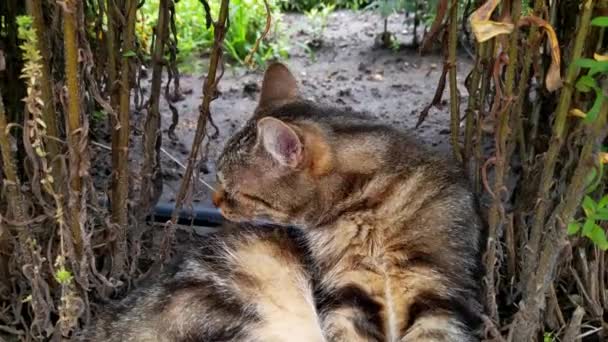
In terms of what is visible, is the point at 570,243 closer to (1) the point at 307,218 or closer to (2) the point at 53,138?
(1) the point at 307,218

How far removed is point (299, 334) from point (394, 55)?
3537 mm

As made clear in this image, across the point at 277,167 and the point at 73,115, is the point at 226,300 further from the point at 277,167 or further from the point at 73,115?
the point at 73,115

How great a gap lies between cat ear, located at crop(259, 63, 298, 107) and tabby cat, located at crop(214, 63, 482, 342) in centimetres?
19

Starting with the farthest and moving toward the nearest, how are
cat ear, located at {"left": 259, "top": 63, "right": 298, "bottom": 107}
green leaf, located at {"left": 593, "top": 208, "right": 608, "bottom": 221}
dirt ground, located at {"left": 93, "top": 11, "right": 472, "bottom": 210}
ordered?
dirt ground, located at {"left": 93, "top": 11, "right": 472, "bottom": 210}, cat ear, located at {"left": 259, "top": 63, "right": 298, "bottom": 107}, green leaf, located at {"left": 593, "top": 208, "right": 608, "bottom": 221}

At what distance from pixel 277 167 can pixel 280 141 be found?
5.3 inches

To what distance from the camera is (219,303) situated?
2369mm

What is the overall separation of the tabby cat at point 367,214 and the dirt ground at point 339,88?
1001mm

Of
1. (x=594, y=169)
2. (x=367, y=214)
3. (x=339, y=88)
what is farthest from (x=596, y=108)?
(x=339, y=88)

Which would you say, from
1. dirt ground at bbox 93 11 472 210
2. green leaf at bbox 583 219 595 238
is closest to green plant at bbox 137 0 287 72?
dirt ground at bbox 93 11 472 210

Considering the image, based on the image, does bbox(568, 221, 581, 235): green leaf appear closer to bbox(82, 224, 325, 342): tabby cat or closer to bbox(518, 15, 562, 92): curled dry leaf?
bbox(518, 15, 562, 92): curled dry leaf

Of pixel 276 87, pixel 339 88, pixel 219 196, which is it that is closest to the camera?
pixel 219 196

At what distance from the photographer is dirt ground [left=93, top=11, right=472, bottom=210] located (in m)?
3.97

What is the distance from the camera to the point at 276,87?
2828 millimetres

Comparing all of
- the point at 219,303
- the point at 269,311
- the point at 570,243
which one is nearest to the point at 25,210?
the point at 219,303
